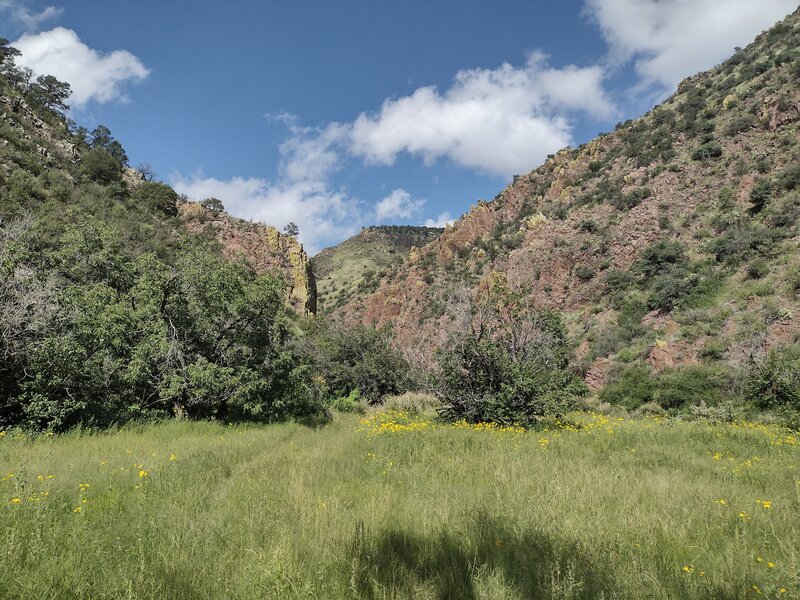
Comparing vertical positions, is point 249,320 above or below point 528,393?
above

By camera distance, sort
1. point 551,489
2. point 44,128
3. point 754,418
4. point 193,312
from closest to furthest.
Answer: point 551,489 → point 193,312 → point 754,418 → point 44,128

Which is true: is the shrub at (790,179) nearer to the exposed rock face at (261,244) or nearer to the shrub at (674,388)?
the shrub at (674,388)

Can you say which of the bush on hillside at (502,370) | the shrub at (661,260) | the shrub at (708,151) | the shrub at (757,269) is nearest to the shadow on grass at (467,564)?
the bush on hillside at (502,370)

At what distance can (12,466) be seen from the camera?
5613mm

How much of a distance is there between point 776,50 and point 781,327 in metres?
38.7

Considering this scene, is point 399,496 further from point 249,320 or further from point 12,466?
point 249,320

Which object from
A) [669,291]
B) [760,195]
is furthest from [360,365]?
[760,195]

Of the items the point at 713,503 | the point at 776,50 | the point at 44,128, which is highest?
the point at 776,50

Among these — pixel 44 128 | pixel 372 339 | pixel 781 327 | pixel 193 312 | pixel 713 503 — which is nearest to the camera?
pixel 713 503

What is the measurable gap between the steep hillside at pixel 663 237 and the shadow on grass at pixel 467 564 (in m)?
10.6

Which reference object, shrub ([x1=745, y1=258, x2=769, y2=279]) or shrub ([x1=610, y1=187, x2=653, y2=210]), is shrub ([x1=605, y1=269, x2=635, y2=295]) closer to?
shrub ([x1=745, y1=258, x2=769, y2=279])

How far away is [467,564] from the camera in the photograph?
136 inches

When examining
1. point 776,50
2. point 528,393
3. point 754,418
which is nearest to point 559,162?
point 776,50

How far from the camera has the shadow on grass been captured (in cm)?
304
